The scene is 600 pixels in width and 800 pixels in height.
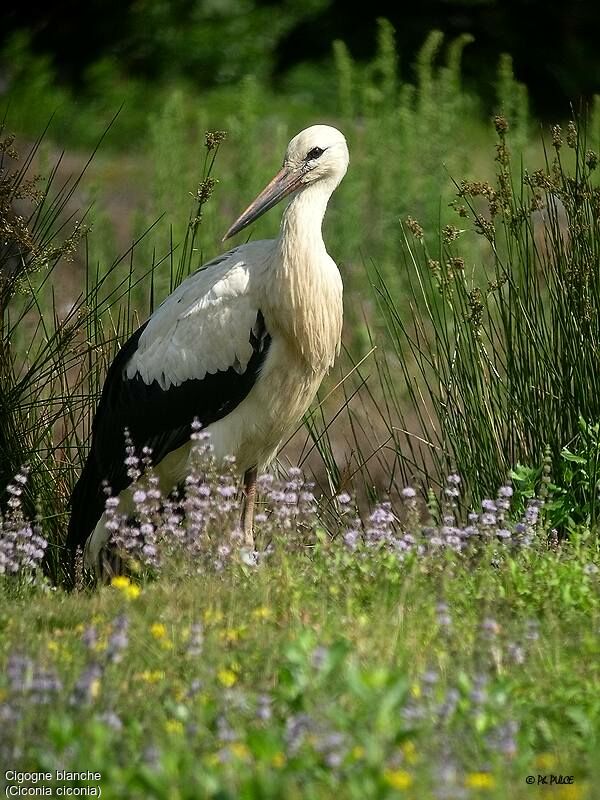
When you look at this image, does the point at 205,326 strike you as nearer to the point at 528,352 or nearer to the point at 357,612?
the point at 528,352

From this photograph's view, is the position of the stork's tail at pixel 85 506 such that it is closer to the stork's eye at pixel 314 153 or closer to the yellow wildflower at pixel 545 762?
the stork's eye at pixel 314 153

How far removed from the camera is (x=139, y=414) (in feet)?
19.6

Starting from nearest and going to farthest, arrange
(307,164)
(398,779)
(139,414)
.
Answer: (398,779)
(307,164)
(139,414)

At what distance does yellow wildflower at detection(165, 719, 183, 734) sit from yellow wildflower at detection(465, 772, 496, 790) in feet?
2.18

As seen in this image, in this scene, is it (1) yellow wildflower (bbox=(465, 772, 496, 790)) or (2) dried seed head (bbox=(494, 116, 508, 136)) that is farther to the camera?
(2) dried seed head (bbox=(494, 116, 508, 136))

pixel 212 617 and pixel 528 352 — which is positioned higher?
pixel 528 352

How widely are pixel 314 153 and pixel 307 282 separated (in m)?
0.53

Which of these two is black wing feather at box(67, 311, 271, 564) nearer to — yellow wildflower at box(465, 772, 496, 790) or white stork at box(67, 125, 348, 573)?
white stork at box(67, 125, 348, 573)

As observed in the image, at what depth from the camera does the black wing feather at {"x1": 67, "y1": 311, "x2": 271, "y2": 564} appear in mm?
5859

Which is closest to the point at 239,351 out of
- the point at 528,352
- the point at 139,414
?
the point at 139,414

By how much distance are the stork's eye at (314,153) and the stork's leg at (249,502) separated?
1.30 meters

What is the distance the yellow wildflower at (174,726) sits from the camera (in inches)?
130

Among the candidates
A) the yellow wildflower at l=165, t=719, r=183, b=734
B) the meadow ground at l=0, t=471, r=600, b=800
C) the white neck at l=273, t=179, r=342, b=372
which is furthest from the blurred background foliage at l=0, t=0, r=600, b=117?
the yellow wildflower at l=165, t=719, r=183, b=734

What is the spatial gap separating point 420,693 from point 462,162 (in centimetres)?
611
